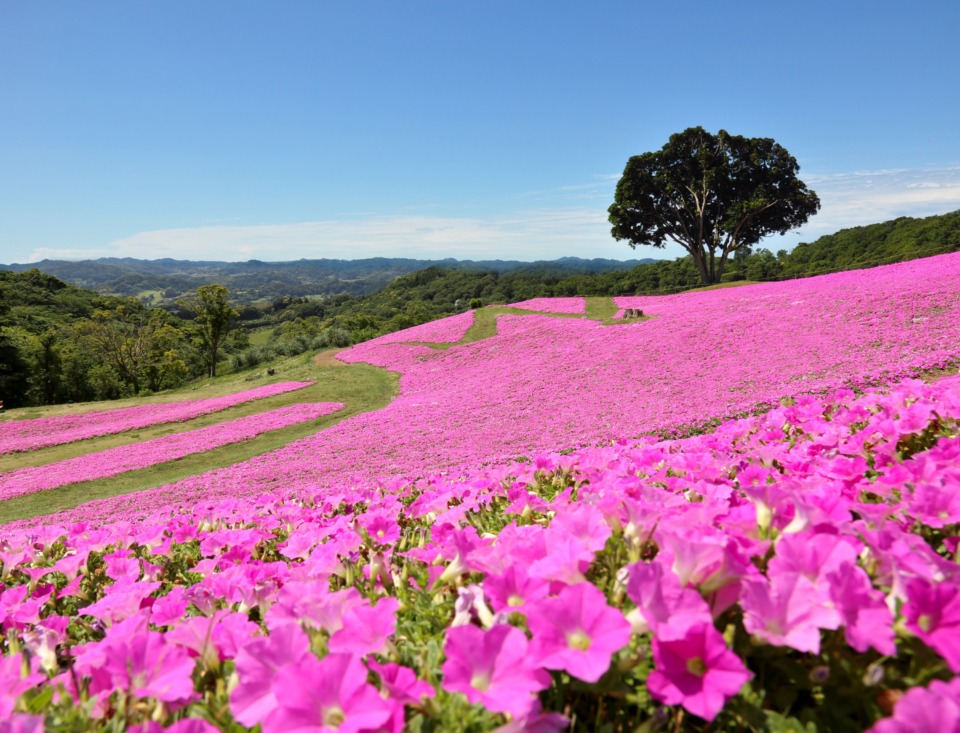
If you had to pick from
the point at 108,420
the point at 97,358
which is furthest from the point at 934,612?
the point at 97,358

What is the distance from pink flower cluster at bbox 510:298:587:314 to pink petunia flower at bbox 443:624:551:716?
128 feet

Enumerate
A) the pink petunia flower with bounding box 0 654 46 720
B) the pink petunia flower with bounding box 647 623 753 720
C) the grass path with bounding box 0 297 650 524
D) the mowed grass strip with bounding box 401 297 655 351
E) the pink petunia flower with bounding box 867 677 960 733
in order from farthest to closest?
1. the mowed grass strip with bounding box 401 297 655 351
2. the grass path with bounding box 0 297 650 524
3. the pink petunia flower with bounding box 0 654 46 720
4. the pink petunia flower with bounding box 647 623 753 720
5. the pink petunia flower with bounding box 867 677 960 733

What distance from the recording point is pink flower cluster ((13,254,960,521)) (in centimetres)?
1216

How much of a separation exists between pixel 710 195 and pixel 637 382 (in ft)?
122

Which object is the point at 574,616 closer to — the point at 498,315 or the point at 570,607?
the point at 570,607

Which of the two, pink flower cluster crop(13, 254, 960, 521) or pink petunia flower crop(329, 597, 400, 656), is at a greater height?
pink petunia flower crop(329, 597, 400, 656)

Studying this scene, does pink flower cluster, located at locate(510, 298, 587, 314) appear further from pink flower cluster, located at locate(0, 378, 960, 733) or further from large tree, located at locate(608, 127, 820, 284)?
pink flower cluster, located at locate(0, 378, 960, 733)

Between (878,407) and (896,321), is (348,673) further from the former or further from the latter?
(896,321)

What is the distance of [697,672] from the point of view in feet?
3.71

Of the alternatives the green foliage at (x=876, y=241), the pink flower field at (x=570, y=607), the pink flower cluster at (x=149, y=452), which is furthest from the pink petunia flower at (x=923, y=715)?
the green foliage at (x=876, y=241)

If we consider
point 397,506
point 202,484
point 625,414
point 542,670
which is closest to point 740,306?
point 625,414

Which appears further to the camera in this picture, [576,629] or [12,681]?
[12,681]

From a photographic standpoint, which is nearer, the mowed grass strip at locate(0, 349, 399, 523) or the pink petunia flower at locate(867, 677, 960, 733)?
the pink petunia flower at locate(867, 677, 960, 733)

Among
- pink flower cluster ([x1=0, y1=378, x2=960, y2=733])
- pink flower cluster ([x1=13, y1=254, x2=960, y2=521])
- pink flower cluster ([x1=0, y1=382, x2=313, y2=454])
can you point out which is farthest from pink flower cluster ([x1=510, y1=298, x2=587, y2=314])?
pink flower cluster ([x1=0, y1=378, x2=960, y2=733])
